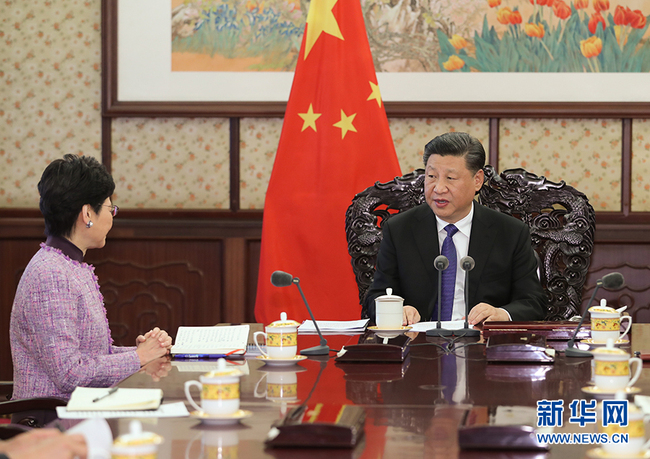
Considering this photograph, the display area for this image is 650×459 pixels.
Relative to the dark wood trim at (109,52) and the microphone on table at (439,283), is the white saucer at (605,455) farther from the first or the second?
the dark wood trim at (109,52)

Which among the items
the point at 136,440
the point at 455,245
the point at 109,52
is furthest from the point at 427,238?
the point at 109,52

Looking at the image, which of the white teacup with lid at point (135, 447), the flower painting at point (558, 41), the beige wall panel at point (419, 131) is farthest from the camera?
the beige wall panel at point (419, 131)

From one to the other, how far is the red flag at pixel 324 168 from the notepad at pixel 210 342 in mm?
1257

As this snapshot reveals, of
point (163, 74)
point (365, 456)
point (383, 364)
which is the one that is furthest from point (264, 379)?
point (163, 74)

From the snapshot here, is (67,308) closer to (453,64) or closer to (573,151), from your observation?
(453,64)

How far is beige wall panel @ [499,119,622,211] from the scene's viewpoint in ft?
13.0

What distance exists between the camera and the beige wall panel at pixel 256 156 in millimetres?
4039

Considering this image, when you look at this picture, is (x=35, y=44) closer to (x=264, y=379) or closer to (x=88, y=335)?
(x=88, y=335)

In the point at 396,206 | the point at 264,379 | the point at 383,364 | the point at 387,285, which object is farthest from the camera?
the point at 396,206

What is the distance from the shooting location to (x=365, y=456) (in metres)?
1.00

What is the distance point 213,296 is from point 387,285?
1551 millimetres

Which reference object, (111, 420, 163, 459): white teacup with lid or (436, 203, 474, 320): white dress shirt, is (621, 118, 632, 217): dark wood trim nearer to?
(436, 203, 474, 320): white dress shirt

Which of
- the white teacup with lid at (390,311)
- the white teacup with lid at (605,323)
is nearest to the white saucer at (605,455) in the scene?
the white teacup with lid at (605,323)

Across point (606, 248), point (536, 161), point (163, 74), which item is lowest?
point (606, 248)
